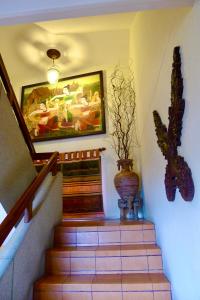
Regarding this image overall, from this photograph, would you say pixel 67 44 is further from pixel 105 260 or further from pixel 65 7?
pixel 105 260

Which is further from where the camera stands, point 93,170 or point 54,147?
point 54,147

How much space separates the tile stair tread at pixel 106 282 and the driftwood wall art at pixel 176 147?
735 millimetres

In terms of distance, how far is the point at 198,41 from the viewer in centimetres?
138

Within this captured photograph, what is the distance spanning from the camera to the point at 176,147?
1787 mm

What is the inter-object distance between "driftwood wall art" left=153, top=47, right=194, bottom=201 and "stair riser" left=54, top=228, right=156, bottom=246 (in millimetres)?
937

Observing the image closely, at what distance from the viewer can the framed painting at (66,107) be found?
4805mm

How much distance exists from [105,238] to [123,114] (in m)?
2.41

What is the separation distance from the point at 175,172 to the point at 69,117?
3.43 metres

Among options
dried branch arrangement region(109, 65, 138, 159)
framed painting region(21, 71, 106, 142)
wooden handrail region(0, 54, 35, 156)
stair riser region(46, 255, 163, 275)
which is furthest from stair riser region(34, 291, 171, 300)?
framed painting region(21, 71, 106, 142)

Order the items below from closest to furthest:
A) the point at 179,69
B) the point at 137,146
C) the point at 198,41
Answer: the point at 198,41, the point at 179,69, the point at 137,146

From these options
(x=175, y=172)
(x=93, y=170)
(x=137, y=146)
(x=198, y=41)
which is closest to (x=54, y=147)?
(x=93, y=170)

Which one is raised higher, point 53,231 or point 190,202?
point 190,202

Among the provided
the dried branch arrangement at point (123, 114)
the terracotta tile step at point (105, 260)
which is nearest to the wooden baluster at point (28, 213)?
the terracotta tile step at point (105, 260)

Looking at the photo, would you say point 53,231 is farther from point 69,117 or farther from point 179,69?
point 69,117
